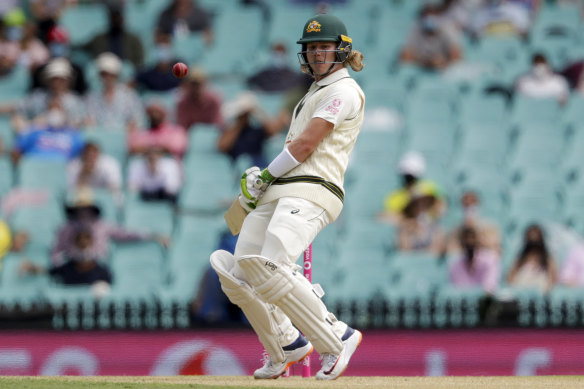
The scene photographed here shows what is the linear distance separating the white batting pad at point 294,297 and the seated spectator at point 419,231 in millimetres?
4473

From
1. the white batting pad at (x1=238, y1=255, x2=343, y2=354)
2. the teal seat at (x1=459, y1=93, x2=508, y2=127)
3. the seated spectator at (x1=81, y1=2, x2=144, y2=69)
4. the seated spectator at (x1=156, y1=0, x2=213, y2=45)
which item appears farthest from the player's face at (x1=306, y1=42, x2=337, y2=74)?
the seated spectator at (x1=156, y1=0, x2=213, y2=45)

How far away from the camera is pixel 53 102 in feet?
41.1

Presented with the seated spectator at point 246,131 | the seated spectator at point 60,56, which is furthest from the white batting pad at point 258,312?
the seated spectator at point 60,56

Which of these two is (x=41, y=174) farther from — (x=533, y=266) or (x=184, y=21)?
(x=533, y=266)

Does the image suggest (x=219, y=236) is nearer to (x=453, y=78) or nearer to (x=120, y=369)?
(x=120, y=369)

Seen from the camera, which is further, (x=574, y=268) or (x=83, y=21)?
(x=83, y=21)

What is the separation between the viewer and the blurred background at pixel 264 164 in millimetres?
8820

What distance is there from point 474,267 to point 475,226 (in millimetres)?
454

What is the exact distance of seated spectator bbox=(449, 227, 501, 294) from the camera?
10.0m

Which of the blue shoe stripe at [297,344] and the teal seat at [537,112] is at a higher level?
the teal seat at [537,112]

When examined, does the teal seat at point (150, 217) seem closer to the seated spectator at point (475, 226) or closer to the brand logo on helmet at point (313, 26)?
the seated spectator at point (475, 226)

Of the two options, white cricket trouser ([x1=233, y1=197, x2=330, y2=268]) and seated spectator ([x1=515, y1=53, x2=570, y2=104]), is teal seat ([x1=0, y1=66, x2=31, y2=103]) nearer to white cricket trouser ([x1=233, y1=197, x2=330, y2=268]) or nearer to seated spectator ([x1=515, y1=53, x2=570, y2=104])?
seated spectator ([x1=515, y1=53, x2=570, y2=104])

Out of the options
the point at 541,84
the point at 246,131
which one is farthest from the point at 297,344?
the point at 541,84

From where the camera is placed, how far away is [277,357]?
6.45 metres
